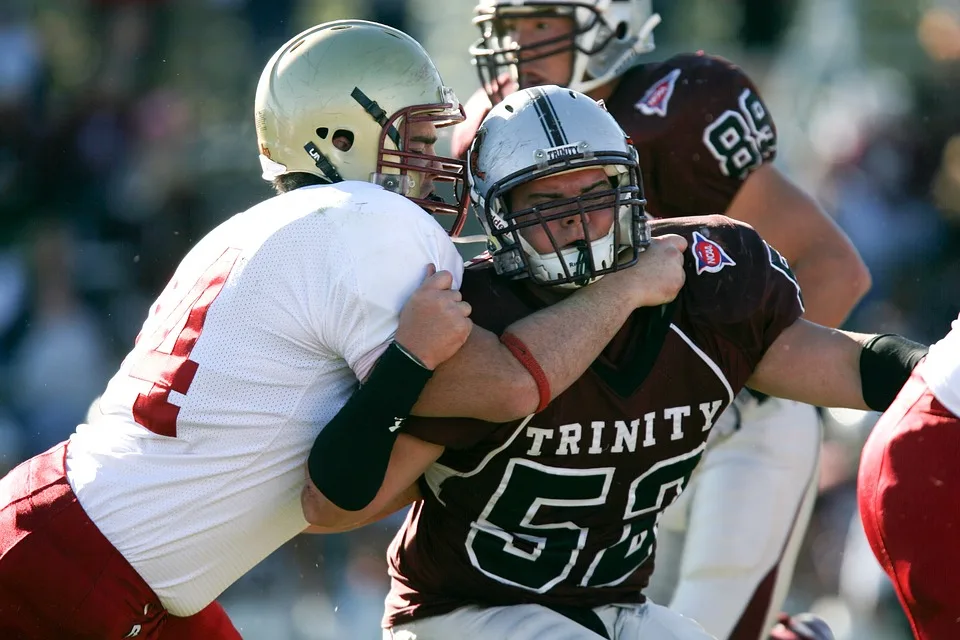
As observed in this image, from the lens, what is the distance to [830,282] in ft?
14.4

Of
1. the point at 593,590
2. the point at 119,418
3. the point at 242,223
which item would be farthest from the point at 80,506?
the point at 593,590

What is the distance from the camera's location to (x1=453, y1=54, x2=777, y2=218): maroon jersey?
4309mm

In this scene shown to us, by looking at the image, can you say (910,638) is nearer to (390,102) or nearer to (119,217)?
(390,102)

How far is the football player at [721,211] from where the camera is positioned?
434cm

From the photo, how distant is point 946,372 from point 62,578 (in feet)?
6.02

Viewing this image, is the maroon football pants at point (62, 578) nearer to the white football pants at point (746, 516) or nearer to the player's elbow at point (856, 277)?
the white football pants at point (746, 516)

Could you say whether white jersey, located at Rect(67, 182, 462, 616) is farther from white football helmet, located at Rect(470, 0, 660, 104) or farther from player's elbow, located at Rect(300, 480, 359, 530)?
white football helmet, located at Rect(470, 0, 660, 104)

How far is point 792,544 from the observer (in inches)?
178

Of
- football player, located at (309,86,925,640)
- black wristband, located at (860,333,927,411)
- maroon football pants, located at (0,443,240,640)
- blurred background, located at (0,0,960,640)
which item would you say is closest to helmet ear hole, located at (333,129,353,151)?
football player, located at (309,86,925,640)

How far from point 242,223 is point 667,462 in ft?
3.50

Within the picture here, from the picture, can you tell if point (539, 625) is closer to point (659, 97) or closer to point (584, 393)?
point (584, 393)

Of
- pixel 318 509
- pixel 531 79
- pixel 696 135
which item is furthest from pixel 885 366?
pixel 531 79

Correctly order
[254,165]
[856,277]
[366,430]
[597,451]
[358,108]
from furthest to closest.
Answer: [254,165] < [856,277] < [358,108] < [597,451] < [366,430]

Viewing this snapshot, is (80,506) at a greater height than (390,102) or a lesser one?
lesser
